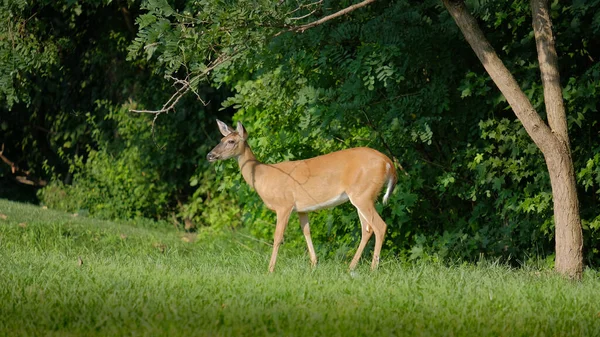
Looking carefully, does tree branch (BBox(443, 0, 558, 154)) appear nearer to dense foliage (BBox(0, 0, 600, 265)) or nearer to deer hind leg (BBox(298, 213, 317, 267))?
dense foliage (BBox(0, 0, 600, 265))

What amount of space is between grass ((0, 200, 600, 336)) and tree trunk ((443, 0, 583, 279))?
1.06 feet

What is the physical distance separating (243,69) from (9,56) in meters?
2.80

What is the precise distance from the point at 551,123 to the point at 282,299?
2.86m

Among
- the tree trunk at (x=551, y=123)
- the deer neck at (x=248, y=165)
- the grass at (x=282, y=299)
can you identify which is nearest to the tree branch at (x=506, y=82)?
the tree trunk at (x=551, y=123)

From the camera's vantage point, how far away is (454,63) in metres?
9.91

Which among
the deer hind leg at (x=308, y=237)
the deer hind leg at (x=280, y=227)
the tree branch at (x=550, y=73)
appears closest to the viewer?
the tree branch at (x=550, y=73)

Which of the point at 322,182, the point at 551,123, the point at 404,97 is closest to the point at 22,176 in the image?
the point at 404,97

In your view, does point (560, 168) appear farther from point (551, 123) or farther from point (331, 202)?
point (331, 202)

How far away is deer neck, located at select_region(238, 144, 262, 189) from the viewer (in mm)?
9141

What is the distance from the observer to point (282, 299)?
22.8ft

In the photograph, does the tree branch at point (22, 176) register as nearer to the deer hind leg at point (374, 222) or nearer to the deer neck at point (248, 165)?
the deer neck at point (248, 165)

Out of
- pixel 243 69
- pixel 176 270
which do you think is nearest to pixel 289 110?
pixel 243 69

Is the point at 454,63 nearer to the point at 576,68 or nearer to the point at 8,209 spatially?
the point at 576,68

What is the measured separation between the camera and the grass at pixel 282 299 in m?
6.07
